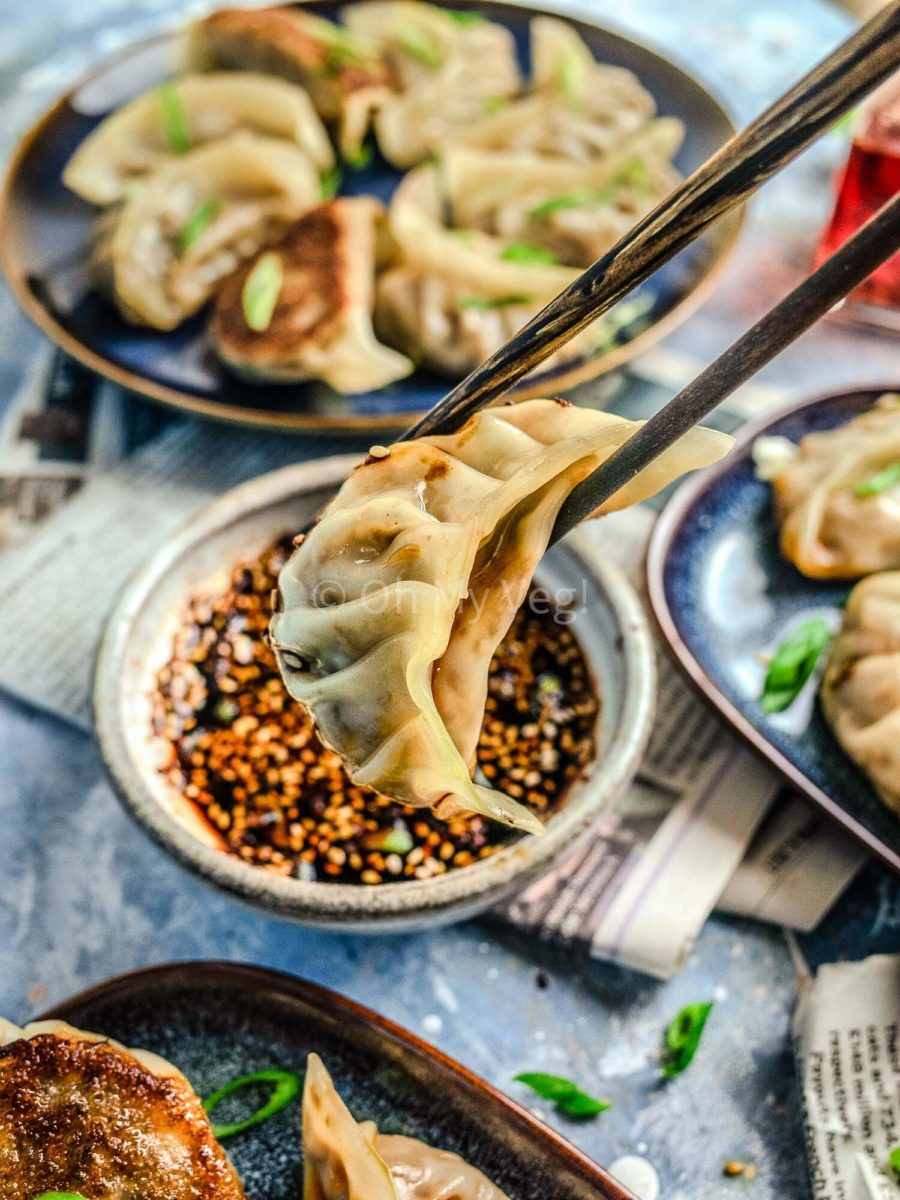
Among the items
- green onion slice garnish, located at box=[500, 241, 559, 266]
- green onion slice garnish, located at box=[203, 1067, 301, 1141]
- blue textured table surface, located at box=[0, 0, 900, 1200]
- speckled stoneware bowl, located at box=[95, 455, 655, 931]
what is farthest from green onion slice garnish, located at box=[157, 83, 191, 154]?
green onion slice garnish, located at box=[203, 1067, 301, 1141]

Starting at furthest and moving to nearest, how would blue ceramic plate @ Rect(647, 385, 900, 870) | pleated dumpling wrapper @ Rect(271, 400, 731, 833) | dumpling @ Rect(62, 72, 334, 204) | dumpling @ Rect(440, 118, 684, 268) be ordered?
dumpling @ Rect(62, 72, 334, 204), dumpling @ Rect(440, 118, 684, 268), blue ceramic plate @ Rect(647, 385, 900, 870), pleated dumpling wrapper @ Rect(271, 400, 731, 833)

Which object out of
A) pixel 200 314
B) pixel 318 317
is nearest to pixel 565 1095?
pixel 318 317

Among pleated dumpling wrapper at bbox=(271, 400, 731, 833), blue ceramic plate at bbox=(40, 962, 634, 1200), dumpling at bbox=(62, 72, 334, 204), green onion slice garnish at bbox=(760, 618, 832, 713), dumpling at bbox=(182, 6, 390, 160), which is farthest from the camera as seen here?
dumpling at bbox=(182, 6, 390, 160)

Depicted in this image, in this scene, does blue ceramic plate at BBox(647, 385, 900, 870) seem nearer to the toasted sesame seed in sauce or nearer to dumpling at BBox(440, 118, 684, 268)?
the toasted sesame seed in sauce

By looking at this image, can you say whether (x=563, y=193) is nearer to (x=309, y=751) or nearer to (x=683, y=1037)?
(x=309, y=751)

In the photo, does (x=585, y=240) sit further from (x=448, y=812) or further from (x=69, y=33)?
(x=69, y=33)

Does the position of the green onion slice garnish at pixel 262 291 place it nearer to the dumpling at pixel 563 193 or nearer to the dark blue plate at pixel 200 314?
the dark blue plate at pixel 200 314

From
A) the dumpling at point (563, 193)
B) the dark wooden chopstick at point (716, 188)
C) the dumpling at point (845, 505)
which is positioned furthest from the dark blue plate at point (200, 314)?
the dark wooden chopstick at point (716, 188)
